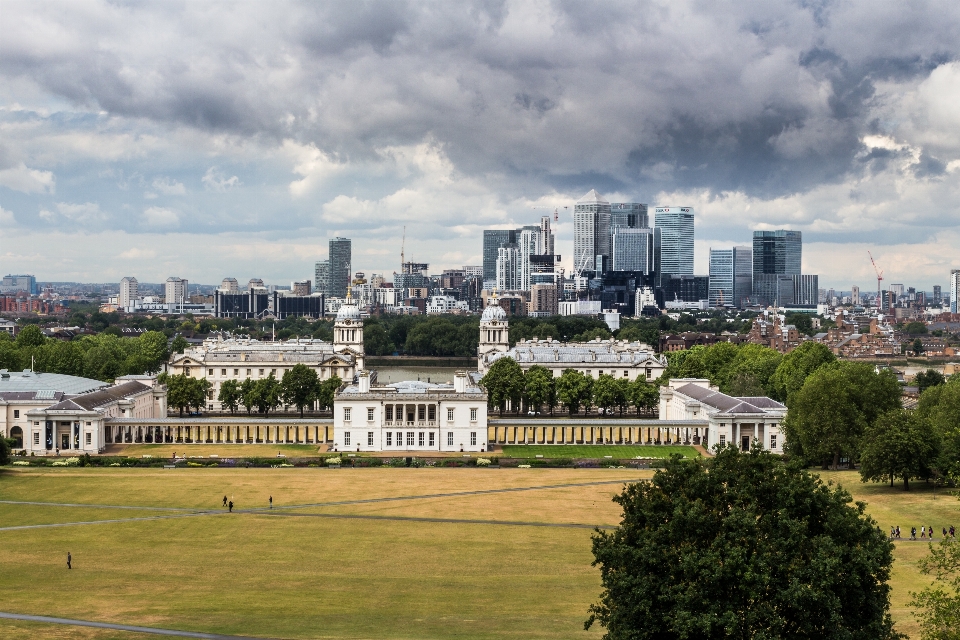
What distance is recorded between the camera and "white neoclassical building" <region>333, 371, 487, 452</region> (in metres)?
96.1

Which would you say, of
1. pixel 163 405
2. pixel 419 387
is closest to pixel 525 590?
pixel 419 387

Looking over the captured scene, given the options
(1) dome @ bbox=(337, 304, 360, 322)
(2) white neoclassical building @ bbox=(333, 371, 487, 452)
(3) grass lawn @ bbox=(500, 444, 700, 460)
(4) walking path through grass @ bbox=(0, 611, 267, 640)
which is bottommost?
(4) walking path through grass @ bbox=(0, 611, 267, 640)

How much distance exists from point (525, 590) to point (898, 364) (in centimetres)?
15615

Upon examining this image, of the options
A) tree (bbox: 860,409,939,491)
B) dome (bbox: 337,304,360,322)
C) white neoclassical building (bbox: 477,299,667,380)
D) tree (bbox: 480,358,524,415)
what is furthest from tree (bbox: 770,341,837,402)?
dome (bbox: 337,304,360,322)

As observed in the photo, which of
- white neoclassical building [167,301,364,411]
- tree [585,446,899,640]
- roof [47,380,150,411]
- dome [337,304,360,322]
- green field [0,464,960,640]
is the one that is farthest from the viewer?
dome [337,304,360,322]

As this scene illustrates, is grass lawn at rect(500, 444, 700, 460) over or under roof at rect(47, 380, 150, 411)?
under

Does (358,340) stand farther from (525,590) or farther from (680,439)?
(525,590)

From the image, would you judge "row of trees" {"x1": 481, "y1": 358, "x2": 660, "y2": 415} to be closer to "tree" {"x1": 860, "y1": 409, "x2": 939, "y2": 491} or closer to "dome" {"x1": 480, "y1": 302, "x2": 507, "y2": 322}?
"dome" {"x1": 480, "y1": 302, "x2": 507, "y2": 322}

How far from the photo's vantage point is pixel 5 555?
51688 millimetres

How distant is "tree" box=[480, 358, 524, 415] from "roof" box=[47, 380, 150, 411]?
32.7 meters

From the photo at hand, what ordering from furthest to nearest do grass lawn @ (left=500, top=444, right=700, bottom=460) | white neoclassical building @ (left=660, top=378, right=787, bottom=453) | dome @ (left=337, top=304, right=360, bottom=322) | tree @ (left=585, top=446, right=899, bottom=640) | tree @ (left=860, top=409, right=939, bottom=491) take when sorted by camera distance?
dome @ (left=337, top=304, right=360, bottom=322) < white neoclassical building @ (left=660, top=378, right=787, bottom=453) < grass lawn @ (left=500, top=444, right=700, bottom=460) < tree @ (left=860, top=409, right=939, bottom=491) < tree @ (left=585, top=446, right=899, bottom=640)

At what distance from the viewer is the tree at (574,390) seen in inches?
4493

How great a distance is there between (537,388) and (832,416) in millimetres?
38751

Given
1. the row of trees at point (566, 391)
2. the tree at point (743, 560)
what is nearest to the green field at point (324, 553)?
the tree at point (743, 560)
